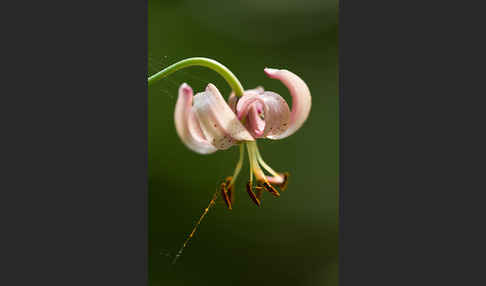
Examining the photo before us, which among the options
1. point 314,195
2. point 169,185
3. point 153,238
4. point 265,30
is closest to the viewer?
point 153,238

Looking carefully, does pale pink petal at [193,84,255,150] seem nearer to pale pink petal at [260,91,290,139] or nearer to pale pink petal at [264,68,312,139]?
pale pink petal at [260,91,290,139]

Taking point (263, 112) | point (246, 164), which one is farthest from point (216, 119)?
point (246, 164)

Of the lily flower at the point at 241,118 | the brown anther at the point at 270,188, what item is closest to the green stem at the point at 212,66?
the lily flower at the point at 241,118

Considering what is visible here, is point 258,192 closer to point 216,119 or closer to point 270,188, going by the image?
point 270,188

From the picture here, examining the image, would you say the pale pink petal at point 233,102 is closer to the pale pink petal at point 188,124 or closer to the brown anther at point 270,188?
the pale pink petal at point 188,124

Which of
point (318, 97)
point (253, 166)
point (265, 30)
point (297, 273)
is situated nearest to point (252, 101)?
point (253, 166)

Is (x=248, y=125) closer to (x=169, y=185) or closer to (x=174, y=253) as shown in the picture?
(x=174, y=253)

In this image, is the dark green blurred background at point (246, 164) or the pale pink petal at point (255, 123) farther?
the dark green blurred background at point (246, 164)
